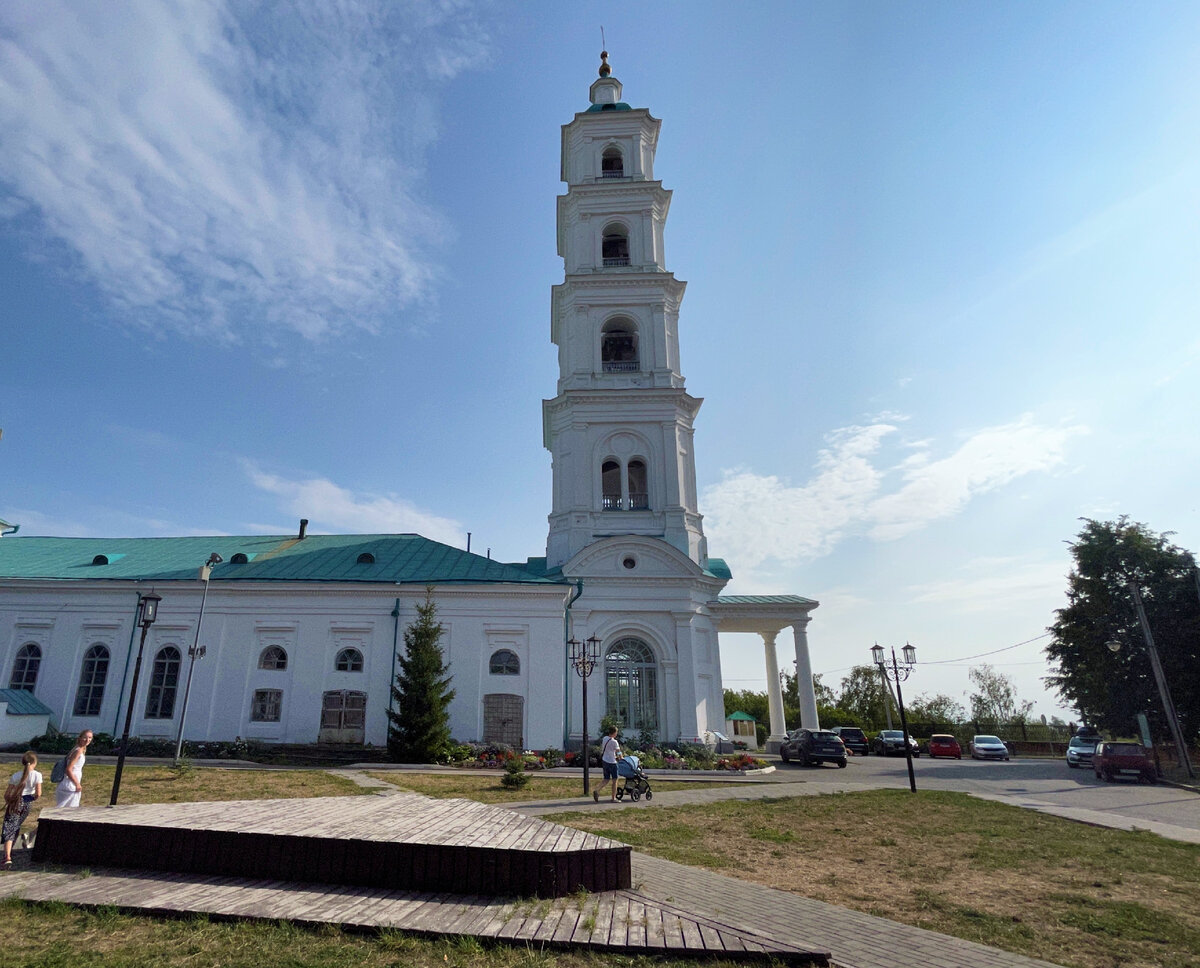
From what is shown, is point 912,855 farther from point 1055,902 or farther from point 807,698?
point 807,698

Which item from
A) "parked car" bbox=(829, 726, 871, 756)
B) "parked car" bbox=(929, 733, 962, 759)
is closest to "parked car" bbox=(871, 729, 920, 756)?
"parked car" bbox=(829, 726, 871, 756)

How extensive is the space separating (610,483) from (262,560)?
1487 cm

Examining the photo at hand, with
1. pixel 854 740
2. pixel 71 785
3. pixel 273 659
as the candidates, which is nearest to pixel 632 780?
pixel 71 785

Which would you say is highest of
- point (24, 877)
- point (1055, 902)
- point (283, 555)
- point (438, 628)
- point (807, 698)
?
point (283, 555)

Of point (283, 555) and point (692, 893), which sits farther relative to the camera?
point (283, 555)

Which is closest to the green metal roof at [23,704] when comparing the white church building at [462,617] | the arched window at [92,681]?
the white church building at [462,617]

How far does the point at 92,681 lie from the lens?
26.8 m

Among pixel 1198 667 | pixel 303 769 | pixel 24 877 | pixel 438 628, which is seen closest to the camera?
pixel 24 877

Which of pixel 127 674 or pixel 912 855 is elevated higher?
pixel 127 674

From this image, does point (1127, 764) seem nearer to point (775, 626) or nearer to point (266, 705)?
point (775, 626)

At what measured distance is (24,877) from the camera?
A: 7.43m

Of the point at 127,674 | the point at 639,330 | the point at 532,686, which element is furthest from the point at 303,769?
the point at 639,330

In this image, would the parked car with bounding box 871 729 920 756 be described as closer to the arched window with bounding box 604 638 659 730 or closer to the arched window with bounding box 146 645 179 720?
the arched window with bounding box 604 638 659 730

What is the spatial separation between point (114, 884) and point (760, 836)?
8.71 m
